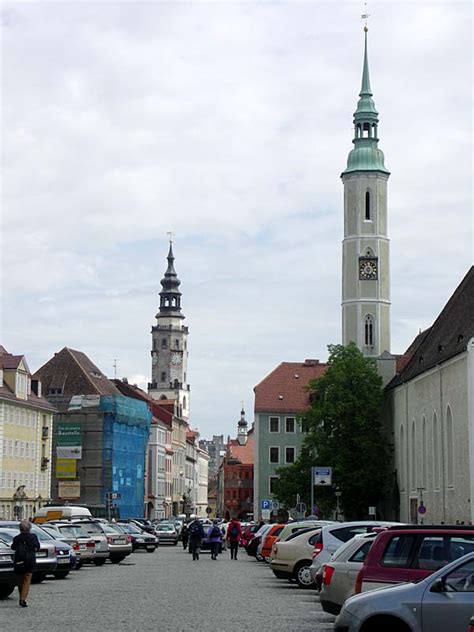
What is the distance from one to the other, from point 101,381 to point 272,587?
77.9m

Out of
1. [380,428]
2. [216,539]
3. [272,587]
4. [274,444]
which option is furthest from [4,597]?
[274,444]

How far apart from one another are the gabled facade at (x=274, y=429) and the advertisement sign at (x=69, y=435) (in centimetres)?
1729

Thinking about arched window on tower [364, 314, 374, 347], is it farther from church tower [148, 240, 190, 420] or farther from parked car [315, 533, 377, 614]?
church tower [148, 240, 190, 420]

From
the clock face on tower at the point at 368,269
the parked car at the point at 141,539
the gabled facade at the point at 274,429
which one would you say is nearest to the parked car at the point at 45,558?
the parked car at the point at 141,539

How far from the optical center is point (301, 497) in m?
76.9

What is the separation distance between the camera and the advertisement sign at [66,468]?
306 feet

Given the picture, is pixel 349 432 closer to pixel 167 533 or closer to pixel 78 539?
pixel 167 533

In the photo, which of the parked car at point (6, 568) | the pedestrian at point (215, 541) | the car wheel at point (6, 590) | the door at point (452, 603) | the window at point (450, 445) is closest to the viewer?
the door at point (452, 603)

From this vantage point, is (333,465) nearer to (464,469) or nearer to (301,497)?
(301,497)

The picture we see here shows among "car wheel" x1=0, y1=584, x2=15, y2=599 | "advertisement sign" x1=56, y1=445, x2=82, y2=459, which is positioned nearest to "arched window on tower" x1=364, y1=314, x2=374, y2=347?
"advertisement sign" x1=56, y1=445, x2=82, y2=459

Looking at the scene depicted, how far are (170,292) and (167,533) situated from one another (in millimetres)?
126071

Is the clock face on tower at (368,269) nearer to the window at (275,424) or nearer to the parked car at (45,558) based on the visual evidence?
the window at (275,424)

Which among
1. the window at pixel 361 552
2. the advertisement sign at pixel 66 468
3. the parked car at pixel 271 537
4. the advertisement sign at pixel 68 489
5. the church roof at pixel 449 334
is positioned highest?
the church roof at pixel 449 334

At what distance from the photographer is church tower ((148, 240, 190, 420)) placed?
638 ft
